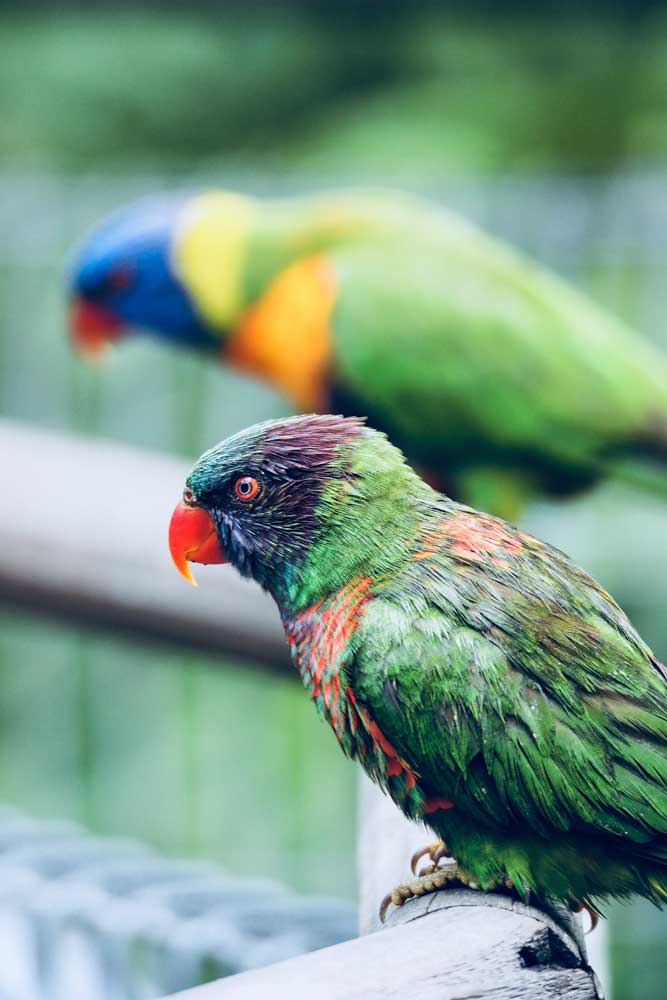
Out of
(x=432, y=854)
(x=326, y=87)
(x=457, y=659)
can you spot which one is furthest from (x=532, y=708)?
(x=326, y=87)

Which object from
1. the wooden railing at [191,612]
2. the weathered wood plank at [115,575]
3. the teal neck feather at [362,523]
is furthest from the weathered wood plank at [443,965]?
the weathered wood plank at [115,575]

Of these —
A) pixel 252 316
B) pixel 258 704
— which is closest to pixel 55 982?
pixel 252 316

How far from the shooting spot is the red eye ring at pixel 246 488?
0.65 m

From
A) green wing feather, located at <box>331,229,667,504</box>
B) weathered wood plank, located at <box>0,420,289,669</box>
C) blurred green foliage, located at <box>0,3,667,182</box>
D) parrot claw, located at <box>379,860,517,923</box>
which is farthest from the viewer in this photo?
blurred green foliage, located at <box>0,3,667,182</box>

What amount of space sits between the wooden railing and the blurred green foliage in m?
1.77

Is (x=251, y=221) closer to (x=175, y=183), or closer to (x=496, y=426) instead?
(x=496, y=426)

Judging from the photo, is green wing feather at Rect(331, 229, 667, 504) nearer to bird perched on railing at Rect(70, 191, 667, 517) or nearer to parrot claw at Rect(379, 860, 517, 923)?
bird perched on railing at Rect(70, 191, 667, 517)

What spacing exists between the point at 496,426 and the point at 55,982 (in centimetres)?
88

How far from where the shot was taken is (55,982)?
29.1 inches

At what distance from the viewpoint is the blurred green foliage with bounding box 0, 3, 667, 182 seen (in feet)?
9.02

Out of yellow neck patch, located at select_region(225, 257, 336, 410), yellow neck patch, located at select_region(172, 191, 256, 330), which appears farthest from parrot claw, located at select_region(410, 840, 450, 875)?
yellow neck patch, located at select_region(172, 191, 256, 330)

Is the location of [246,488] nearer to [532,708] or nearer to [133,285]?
[532,708]

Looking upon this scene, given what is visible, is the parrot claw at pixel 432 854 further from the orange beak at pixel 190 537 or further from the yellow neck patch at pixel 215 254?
the yellow neck patch at pixel 215 254

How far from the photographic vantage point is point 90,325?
6.16ft
